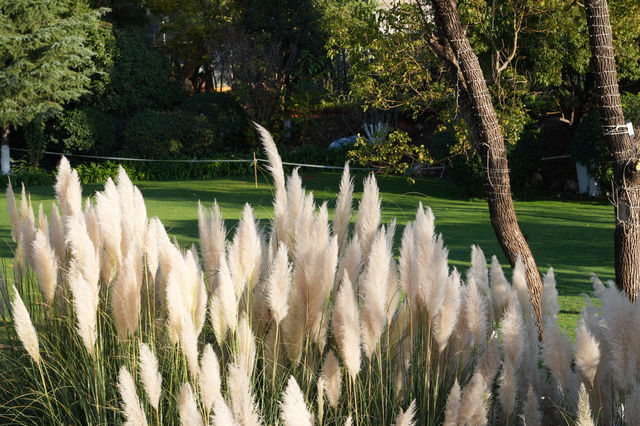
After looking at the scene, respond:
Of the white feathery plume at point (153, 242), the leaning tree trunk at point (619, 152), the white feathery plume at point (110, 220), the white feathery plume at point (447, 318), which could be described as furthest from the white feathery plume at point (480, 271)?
the leaning tree trunk at point (619, 152)

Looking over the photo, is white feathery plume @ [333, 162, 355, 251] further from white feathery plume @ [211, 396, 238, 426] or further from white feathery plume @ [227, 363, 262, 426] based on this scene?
white feathery plume @ [211, 396, 238, 426]

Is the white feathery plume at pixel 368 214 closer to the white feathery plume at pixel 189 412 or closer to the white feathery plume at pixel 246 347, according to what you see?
the white feathery plume at pixel 246 347

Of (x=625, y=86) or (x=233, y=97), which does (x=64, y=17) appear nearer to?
(x=233, y=97)

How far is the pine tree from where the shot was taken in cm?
1903

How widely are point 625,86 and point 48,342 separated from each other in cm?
1737

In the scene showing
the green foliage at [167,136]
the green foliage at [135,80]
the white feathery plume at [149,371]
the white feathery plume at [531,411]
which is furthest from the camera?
the green foliage at [135,80]

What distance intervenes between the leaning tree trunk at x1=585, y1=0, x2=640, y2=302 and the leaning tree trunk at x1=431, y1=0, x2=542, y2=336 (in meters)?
0.48

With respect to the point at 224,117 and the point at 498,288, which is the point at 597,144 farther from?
the point at 224,117

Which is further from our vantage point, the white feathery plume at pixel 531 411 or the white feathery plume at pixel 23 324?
the white feathery plume at pixel 531 411

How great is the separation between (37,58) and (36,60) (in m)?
0.12

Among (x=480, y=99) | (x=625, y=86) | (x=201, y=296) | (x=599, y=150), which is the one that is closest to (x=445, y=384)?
(x=201, y=296)

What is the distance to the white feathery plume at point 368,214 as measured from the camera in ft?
8.00

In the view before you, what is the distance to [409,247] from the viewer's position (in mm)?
2146

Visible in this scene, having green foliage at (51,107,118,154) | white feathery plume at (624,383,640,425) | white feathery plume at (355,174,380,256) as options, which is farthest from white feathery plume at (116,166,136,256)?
green foliage at (51,107,118,154)
